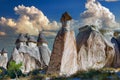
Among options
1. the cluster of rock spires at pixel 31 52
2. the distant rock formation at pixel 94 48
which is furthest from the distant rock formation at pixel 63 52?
the cluster of rock spires at pixel 31 52

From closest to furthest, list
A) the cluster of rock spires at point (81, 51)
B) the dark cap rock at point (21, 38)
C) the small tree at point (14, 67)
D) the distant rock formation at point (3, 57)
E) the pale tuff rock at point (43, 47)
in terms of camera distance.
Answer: the cluster of rock spires at point (81, 51), the small tree at point (14, 67), the dark cap rock at point (21, 38), the pale tuff rock at point (43, 47), the distant rock formation at point (3, 57)

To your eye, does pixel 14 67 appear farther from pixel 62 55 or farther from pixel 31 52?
pixel 31 52

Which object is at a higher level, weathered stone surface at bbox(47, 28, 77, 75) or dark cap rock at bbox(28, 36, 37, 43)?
dark cap rock at bbox(28, 36, 37, 43)

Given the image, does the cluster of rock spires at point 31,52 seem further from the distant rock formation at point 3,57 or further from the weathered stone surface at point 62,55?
the weathered stone surface at point 62,55

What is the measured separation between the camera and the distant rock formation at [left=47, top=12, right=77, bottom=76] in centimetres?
2584

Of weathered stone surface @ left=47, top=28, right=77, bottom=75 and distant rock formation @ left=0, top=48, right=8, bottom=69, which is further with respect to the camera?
distant rock formation @ left=0, top=48, right=8, bottom=69

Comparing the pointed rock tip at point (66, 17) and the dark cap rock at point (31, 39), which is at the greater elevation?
the dark cap rock at point (31, 39)

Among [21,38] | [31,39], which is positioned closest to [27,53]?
[21,38]

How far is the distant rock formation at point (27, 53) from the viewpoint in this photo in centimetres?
4516

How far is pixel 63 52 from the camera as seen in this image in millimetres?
26047

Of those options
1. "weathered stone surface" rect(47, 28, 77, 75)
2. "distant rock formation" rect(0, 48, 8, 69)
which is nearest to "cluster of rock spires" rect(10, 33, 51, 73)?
"distant rock formation" rect(0, 48, 8, 69)

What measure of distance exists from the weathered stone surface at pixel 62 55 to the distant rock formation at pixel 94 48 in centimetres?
284

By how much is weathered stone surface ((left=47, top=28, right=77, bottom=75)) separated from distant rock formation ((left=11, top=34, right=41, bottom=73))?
59.8 ft

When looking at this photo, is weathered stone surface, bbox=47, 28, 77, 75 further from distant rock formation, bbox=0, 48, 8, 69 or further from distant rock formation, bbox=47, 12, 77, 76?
distant rock formation, bbox=0, 48, 8, 69
